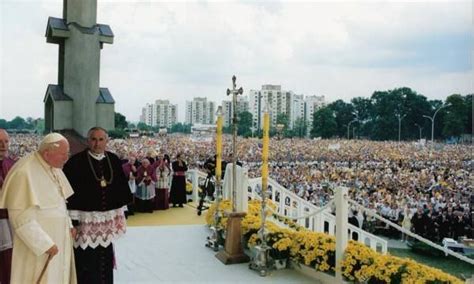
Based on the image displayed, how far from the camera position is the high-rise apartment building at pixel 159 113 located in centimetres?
9656

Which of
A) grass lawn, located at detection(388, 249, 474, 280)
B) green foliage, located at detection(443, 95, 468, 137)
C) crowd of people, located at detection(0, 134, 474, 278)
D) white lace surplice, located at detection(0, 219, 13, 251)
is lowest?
grass lawn, located at detection(388, 249, 474, 280)

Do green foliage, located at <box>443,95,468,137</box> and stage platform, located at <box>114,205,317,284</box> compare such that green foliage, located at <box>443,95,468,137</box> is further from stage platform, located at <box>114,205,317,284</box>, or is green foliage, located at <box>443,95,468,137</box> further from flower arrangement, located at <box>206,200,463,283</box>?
flower arrangement, located at <box>206,200,463,283</box>

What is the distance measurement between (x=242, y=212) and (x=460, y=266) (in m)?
8.76

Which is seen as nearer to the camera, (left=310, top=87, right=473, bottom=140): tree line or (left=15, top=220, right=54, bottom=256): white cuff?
(left=15, top=220, right=54, bottom=256): white cuff

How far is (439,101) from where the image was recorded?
99625mm

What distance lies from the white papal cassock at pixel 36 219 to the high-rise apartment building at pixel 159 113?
92.9 meters

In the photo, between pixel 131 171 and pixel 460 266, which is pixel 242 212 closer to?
pixel 131 171

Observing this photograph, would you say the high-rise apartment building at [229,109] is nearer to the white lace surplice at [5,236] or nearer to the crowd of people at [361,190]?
the crowd of people at [361,190]

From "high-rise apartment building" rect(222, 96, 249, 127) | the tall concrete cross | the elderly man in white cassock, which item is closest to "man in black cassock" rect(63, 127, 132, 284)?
the tall concrete cross

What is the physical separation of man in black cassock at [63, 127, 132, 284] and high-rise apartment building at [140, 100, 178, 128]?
92347mm

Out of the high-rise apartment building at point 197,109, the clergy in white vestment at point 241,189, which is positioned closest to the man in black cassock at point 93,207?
the clergy in white vestment at point 241,189

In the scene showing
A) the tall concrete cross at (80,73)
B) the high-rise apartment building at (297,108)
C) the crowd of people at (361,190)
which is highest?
the high-rise apartment building at (297,108)

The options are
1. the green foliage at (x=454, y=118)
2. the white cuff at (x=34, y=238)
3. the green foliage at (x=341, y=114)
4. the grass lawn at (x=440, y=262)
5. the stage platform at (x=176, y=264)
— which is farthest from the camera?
the green foliage at (x=341, y=114)

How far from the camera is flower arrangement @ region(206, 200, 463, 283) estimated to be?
461cm
